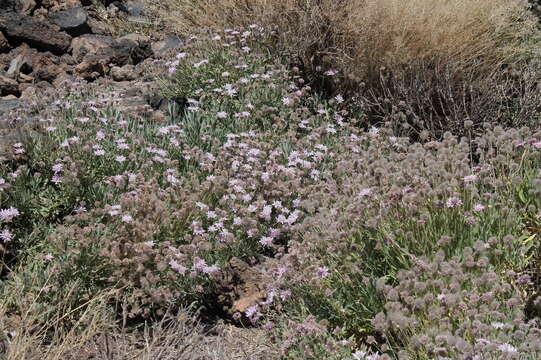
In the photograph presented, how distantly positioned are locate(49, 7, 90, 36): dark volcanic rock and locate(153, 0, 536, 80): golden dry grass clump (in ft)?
6.55

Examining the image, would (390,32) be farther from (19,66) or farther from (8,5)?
(8,5)

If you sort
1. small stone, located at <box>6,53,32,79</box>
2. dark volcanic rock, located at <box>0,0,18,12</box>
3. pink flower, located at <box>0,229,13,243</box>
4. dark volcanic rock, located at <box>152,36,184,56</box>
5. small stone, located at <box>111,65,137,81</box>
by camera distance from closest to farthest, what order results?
pink flower, located at <box>0,229,13,243</box>
small stone, located at <box>6,53,32,79</box>
small stone, located at <box>111,65,137,81</box>
dark volcanic rock, located at <box>0,0,18,12</box>
dark volcanic rock, located at <box>152,36,184,56</box>

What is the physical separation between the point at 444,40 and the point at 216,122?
8.09ft

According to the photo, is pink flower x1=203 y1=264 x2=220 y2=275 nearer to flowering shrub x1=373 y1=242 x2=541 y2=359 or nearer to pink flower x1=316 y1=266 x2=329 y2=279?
pink flower x1=316 y1=266 x2=329 y2=279

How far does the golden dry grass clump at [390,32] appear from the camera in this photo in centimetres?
614

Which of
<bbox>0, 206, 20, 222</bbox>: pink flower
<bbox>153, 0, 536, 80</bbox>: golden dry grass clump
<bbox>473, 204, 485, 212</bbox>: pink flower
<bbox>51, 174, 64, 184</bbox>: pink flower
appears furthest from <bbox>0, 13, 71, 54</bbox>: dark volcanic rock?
<bbox>473, 204, 485, 212</bbox>: pink flower

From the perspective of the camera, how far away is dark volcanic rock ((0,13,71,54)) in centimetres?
701

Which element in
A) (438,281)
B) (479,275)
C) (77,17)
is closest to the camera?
(438,281)

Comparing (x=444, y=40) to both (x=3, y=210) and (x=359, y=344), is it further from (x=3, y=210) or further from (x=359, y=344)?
(x=3, y=210)

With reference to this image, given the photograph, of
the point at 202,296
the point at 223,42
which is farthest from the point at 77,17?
the point at 202,296

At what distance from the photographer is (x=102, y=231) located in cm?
379

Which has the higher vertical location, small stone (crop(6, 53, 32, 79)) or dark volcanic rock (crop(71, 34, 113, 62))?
dark volcanic rock (crop(71, 34, 113, 62))

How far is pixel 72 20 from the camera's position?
764 cm

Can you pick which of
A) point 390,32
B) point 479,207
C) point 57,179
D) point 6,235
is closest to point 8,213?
point 6,235
